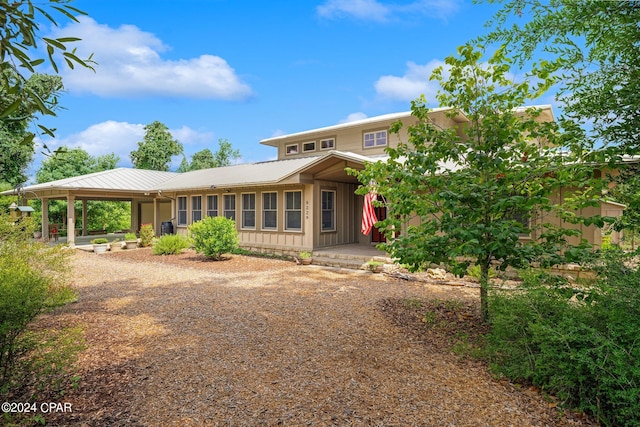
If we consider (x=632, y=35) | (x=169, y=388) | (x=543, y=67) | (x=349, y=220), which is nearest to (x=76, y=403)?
(x=169, y=388)

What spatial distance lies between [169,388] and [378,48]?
1240 cm

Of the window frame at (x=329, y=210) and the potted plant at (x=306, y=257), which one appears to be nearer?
the potted plant at (x=306, y=257)

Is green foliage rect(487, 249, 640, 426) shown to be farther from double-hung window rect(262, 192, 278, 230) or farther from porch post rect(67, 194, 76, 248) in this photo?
porch post rect(67, 194, 76, 248)

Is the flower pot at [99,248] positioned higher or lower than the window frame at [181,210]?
lower

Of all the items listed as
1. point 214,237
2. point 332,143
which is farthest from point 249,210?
point 332,143

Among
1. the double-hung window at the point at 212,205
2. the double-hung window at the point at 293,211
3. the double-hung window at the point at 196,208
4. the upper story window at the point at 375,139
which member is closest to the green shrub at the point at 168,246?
the double-hung window at the point at 212,205

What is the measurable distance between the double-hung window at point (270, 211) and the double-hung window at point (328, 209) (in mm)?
1986

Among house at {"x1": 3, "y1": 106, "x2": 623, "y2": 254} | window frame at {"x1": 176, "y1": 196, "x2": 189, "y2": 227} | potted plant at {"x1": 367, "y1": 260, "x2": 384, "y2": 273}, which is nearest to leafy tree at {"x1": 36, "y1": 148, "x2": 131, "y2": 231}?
house at {"x1": 3, "y1": 106, "x2": 623, "y2": 254}

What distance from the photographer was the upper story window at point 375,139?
50.8ft

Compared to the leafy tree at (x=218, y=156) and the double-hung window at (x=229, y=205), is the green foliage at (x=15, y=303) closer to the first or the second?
the double-hung window at (x=229, y=205)

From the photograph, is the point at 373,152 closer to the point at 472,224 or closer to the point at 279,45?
the point at 279,45

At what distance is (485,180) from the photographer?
15.3ft

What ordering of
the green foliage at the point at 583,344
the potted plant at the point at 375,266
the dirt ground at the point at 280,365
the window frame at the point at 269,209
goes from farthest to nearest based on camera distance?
the window frame at the point at 269,209 < the potted plant at the point at 375,266 < the dirt ground at the point at 280,365 < the green foliage at the point at 583,344

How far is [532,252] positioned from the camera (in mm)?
4230
